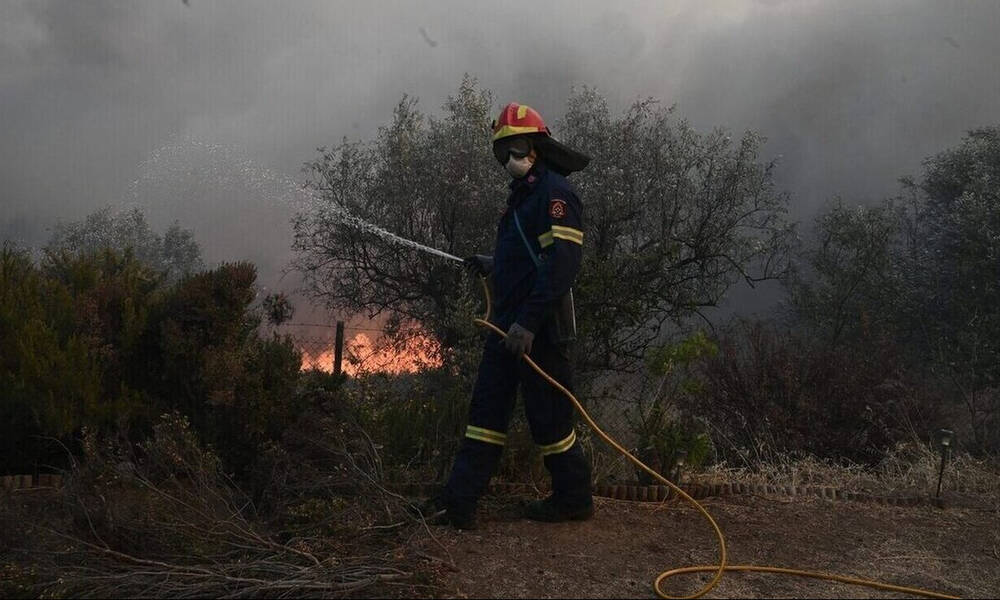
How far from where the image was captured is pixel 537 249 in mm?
4480

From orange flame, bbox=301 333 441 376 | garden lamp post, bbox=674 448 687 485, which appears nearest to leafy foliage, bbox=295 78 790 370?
orange flame, bbox=301 333 441 376

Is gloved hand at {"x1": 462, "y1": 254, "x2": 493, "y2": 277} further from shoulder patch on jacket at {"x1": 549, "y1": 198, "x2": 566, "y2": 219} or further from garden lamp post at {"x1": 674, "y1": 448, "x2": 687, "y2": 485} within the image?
garden lamp post at {"x1": 674, "y1": 448, "x2": 687, "y2": 485}

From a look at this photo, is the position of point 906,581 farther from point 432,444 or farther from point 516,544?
point 432,444

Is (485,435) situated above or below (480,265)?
below

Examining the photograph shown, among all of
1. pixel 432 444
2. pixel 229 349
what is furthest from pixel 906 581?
pixel 229 349

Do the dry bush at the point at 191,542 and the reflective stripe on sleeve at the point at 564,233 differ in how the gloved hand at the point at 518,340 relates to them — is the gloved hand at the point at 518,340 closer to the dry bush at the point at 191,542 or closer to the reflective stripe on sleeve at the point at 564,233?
the reflective stripe on sleeve at the point at 564,233

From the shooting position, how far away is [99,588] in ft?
11.1

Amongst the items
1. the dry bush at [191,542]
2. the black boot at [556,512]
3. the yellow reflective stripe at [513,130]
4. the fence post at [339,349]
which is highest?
the yellow reflective stripe at [513,130]

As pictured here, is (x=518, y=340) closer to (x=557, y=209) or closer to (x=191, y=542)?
(x=557, y=209)

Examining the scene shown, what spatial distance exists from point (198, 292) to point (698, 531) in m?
3.45

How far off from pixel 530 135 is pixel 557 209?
51 cm

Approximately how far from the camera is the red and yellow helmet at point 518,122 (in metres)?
4.52

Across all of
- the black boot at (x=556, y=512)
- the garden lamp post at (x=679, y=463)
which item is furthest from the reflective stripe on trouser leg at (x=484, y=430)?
the garden lamp post at (x=679, y=463)

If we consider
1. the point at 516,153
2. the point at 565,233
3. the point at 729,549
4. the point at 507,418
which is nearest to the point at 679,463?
the point at 729,549
